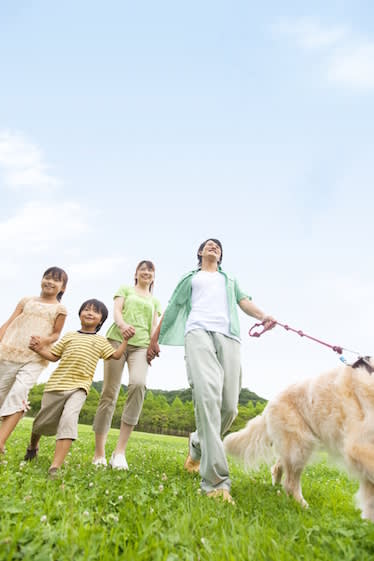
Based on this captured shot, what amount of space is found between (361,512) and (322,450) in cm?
97

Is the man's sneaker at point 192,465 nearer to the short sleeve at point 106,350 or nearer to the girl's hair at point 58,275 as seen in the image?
the short sleeve at point 106,350

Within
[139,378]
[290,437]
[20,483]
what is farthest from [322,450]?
[20,483]

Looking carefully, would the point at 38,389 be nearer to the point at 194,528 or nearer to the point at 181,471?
the point at 181,471

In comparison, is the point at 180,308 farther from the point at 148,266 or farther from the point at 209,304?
the point at 148,266

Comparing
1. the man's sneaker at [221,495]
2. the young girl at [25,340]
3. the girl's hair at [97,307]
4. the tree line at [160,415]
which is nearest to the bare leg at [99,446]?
the young girl at [25,340]

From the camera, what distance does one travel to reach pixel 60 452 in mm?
5234

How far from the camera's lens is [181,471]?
620 centimetres

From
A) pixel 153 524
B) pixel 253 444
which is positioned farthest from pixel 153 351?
pixel 153 524

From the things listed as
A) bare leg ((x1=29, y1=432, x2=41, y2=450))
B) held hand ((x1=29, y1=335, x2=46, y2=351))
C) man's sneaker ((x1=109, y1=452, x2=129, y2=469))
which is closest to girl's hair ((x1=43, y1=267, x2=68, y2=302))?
held hand ((x1=29, y1=335, x2=46, y2=351))

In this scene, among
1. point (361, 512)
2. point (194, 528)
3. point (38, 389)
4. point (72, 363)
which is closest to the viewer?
point (194, 528)

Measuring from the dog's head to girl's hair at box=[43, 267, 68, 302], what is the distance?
4.29 metres

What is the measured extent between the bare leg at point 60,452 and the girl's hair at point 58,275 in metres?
2.25

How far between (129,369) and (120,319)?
2.37 feet

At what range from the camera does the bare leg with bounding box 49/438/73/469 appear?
5160 mm
